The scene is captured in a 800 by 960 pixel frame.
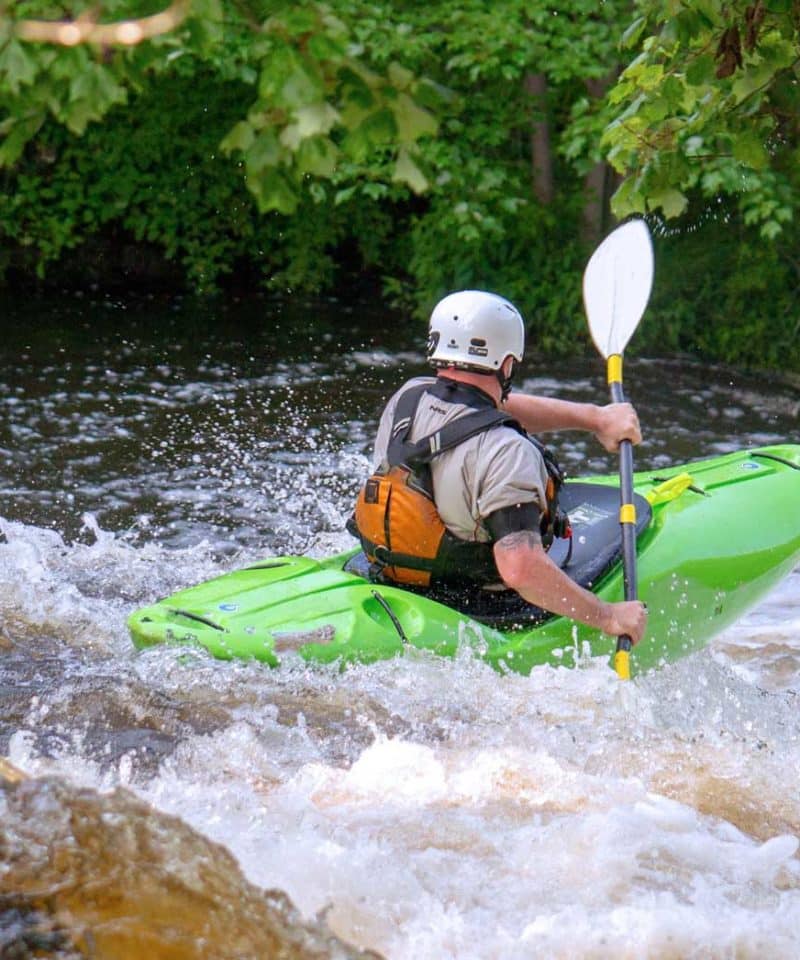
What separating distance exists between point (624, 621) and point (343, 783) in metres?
1.00

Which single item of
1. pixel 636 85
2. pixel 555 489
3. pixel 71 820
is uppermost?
pixel 636 85

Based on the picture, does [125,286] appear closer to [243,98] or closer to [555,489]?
[243,98]

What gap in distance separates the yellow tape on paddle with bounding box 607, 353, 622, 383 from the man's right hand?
1.10 m

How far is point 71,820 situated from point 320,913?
0.55 m

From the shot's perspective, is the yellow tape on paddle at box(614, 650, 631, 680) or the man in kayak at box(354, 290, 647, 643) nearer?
the man in kayak at box(354, 290, 647, 643)

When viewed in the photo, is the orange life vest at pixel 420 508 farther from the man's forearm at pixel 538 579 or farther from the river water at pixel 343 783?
the river water at pixel 343 783

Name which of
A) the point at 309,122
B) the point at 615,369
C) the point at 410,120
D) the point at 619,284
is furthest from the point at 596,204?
the point at 309,122

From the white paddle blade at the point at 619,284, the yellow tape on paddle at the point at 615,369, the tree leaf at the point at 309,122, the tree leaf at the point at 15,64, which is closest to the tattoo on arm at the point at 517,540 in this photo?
the yellow tape on paddle at the point at 615,369

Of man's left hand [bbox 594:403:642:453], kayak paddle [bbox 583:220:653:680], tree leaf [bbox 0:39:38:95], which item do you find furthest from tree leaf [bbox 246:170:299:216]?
kayak paddle [bbox 583:220:653:680]

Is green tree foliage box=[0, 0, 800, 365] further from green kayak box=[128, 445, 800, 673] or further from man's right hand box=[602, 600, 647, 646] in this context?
man's right hand box=[602, 600, 647, 646]

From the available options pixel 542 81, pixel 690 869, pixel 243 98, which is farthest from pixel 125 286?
pixel 690 869

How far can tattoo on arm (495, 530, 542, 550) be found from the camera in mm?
3629

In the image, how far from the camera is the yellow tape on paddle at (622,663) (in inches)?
153

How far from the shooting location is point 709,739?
3953 mm
